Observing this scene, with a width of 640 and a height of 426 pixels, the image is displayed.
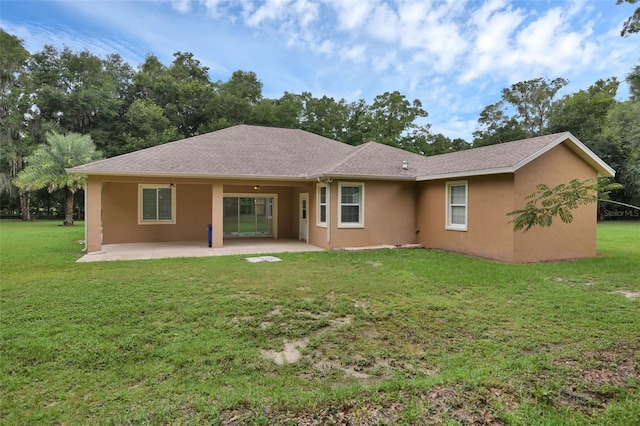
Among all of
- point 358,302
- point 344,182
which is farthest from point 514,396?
point 344,182

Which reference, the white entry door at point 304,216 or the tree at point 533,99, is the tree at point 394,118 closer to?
the tree at point 533,99

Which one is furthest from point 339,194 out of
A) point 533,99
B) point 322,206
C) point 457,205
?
point 533,99

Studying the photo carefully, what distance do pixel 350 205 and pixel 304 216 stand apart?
3.29m

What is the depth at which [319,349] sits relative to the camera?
4.03 m

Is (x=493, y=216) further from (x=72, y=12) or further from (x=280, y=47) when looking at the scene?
(x=72, y=12)

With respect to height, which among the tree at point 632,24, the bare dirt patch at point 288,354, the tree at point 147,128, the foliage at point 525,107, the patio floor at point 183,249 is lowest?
the bare dirt patch at point 288,354

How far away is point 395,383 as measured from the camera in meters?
3.18

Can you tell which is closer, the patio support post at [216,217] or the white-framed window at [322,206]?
Result: the patio support post at [216,217]

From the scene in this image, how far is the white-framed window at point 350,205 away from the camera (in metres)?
12.2

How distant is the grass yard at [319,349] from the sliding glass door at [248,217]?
8057 millimetres

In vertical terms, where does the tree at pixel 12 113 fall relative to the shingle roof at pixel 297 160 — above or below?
above

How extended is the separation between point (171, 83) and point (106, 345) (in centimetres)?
3214

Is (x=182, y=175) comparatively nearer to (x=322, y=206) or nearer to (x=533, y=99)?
(x=322, y=206)

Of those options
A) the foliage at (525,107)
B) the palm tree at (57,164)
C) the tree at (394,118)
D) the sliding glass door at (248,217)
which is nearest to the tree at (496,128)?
the foliage at (525,107)
